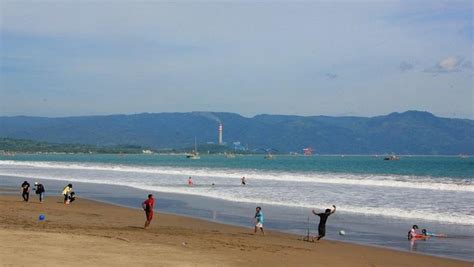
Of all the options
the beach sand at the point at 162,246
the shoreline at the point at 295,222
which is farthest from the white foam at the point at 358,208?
the beach sand at the point at 162,246

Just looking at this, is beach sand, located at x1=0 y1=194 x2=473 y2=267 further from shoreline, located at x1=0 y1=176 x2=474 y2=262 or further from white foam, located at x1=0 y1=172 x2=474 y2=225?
Answer: white foam, located at x1=0 y1=172 x2=474 y2=225

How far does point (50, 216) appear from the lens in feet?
82.8

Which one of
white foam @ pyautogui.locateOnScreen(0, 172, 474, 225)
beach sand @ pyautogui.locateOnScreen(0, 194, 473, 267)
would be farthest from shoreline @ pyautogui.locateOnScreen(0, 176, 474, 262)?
white foam @ pyautogui.locateOnScreen(0, 172, 474, 225)

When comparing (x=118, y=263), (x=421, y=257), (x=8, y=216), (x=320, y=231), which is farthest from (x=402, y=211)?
(x=118, y=263)

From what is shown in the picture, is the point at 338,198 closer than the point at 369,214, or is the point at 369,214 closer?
the point at 369,214

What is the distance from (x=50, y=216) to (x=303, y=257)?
12088mm

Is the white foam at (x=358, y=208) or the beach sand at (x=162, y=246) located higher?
the white foam at (x=358, y=208)

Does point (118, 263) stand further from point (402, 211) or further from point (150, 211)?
point (402, 211)

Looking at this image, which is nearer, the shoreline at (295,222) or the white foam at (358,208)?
the shoreline at (295,222)

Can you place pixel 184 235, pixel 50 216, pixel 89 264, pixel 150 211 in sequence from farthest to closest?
1. pixel 50 216
2. pixel 150 211
3. pixel 184 235
4. pixel 89 264

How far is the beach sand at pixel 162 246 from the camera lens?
14297mm

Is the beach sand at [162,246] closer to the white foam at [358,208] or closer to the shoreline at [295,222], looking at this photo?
the shoreline at [295,222]

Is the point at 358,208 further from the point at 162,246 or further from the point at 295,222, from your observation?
the point at 162,246

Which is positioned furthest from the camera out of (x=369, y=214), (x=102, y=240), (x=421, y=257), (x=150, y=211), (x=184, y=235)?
(x=369, y=214)
